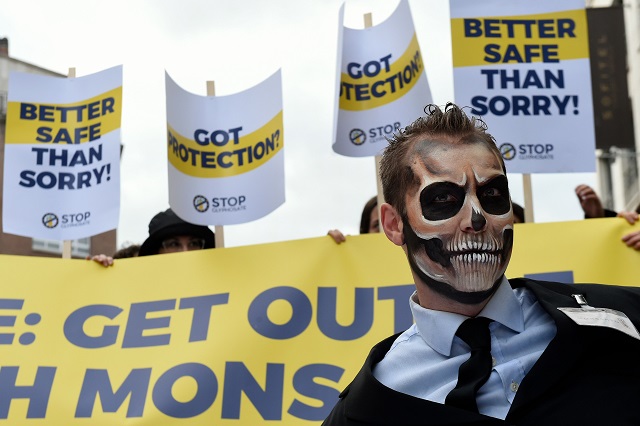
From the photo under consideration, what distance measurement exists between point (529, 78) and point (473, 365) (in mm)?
3172

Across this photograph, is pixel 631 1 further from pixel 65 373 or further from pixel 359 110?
pixel 65 373

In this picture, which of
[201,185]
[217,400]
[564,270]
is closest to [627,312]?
[564,270]

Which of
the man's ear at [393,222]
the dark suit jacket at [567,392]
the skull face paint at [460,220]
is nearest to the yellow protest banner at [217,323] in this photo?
the man's ear at [393,222]

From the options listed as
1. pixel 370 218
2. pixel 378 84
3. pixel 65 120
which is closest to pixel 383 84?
pixel 378 84

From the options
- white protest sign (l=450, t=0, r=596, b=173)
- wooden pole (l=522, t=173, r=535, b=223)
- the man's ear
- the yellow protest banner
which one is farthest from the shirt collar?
white protest sign (l=450, t=0, r=596, b=173)

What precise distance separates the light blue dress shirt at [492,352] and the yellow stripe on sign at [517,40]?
2919mm

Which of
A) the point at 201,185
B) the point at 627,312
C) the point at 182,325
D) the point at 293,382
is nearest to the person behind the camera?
the point at 627,312

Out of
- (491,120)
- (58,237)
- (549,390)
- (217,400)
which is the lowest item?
(217,400)

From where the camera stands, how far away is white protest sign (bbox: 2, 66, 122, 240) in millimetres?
5430

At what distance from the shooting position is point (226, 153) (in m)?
5.27

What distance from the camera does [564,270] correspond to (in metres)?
4.51

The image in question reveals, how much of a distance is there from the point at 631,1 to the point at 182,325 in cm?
1934

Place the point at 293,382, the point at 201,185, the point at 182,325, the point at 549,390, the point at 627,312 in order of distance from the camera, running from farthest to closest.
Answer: the point at 201,185, the point at 182,325, the point at 293,382, the point at 627,312, the point at 549,390

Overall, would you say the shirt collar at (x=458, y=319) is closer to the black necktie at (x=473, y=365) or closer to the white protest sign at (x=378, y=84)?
the black necktie at (x=473, y=365)
